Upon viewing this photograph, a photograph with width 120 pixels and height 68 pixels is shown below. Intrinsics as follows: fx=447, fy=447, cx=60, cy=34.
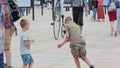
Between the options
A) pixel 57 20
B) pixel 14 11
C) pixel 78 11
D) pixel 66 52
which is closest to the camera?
pixel 14 11

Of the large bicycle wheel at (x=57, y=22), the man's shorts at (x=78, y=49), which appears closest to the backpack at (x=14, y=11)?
the man's shorts at (x=78, y=49)

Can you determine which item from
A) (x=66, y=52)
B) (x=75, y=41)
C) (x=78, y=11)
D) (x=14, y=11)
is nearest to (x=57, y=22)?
(x=78, y=11)

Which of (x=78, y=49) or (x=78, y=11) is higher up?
(x=78, y=11)

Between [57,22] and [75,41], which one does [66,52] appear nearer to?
[75,41]

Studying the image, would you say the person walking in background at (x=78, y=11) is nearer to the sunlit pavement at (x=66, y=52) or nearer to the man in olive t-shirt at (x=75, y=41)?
the sunlit pavement at (x=66, y=52)

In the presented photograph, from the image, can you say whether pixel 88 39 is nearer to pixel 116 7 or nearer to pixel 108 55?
pixel 116 7

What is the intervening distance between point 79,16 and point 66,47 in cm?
201

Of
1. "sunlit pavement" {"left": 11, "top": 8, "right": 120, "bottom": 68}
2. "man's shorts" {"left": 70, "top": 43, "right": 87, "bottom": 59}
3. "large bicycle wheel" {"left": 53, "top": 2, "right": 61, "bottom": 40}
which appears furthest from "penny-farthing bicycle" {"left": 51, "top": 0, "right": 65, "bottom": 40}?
"man's shorts" {"left": 70, "top": 43, "right": 87, "bottom": 59}

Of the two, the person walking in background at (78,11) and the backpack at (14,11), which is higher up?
the backpack at (14,11)

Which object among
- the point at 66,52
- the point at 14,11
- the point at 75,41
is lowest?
the point at 66,52

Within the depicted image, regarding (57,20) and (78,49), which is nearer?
(78,49)

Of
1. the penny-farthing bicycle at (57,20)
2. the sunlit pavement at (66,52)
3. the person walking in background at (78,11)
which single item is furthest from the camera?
the penny-farthing bicycle at (57,20)

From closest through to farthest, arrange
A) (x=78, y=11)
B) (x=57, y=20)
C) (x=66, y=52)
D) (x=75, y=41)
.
Answer: (x=75, y=41)
(x=66, y=52)
(x=78, y=11)
(x=57, y=20)

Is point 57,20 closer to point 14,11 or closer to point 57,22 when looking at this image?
point 57,22
